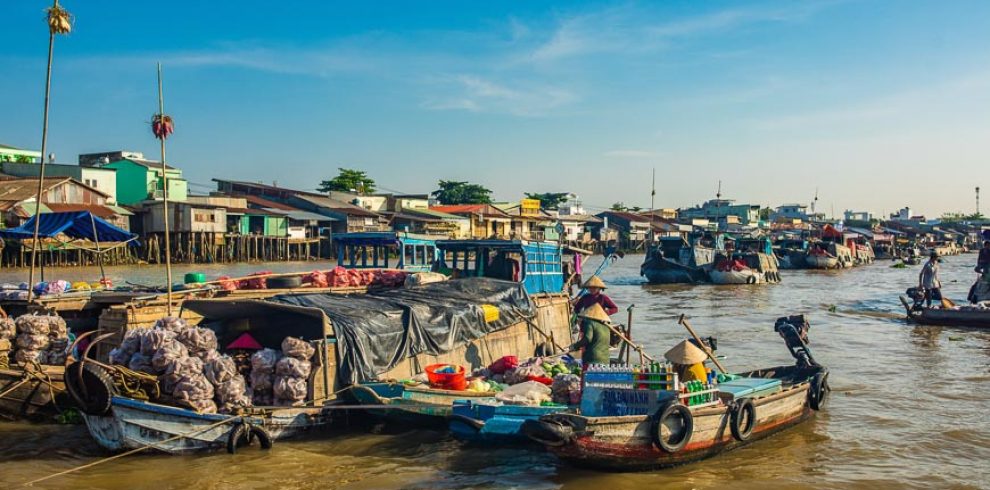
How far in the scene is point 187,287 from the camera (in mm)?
12180

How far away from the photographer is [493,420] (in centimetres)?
831

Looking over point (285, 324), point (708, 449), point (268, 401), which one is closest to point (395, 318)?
point (285, 324)

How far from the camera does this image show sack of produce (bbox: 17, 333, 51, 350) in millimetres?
9797

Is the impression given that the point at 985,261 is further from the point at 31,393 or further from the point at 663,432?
the point at 31,393

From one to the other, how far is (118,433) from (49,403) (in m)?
2.11

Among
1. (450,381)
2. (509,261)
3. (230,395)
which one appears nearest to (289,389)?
(230,395)

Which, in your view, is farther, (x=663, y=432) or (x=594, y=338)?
(x=594, y=338)

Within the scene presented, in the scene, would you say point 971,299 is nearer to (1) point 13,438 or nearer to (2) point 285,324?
(2) point 285,324

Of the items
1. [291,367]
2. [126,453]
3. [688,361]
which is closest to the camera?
[126,453]

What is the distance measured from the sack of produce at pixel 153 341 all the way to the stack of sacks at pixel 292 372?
1237 millimetres

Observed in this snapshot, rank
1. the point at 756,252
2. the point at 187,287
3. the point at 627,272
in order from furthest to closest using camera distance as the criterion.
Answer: the point at 627,272, the point at 756,252, the point at 187,287

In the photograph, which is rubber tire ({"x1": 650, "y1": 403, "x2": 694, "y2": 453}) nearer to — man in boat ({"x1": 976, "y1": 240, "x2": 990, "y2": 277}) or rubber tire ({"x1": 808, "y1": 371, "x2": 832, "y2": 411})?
rubber tire ({"x1": 808, "y1": 371, "x2": 832, "y2": 411})

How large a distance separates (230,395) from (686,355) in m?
4.95

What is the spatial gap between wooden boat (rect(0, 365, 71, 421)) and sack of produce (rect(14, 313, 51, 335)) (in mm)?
546
